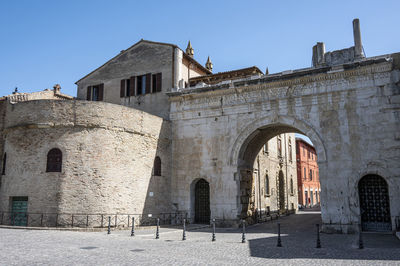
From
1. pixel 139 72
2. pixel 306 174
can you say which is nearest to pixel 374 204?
pixel 139 72

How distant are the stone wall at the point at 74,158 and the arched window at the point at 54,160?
0.61ft

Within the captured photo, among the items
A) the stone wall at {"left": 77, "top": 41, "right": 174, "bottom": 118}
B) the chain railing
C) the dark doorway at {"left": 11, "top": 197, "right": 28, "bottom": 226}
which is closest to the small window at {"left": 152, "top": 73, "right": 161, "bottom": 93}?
the stone wall at {"left": 77, "top": 41, "right": 174, "bottom": 118}

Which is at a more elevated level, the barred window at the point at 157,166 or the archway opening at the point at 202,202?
the barred window at the point at 157,166

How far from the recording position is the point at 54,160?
51.9ft

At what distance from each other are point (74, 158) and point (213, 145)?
7.34 meters

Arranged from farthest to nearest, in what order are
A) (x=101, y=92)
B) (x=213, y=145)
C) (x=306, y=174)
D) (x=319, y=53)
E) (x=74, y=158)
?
(x=306, y=174)
(x=101, y=92)
(x=213, y=145)
(x=319, y=53)
(x=74, y=158)

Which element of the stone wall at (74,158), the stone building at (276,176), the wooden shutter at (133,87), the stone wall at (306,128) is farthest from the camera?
the stone building at (276,176)

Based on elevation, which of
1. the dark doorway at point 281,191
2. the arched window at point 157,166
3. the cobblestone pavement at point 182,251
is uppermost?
the arched window at point 157,166

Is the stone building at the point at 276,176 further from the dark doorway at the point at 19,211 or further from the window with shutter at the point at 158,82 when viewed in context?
the dark doorway at the point at 19,211

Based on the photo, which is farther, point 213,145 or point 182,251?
point 213,145

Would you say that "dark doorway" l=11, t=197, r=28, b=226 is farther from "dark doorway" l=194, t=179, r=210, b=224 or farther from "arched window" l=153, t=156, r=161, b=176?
"dark doorway" l=194, t=179, r=210, b=224

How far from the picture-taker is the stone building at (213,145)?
50.4 feet

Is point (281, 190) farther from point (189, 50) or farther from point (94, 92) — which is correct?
point (189, 50)

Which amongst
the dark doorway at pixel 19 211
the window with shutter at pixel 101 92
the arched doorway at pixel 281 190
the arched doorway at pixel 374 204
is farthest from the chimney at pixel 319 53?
the dark doorway at pixel 19 211
